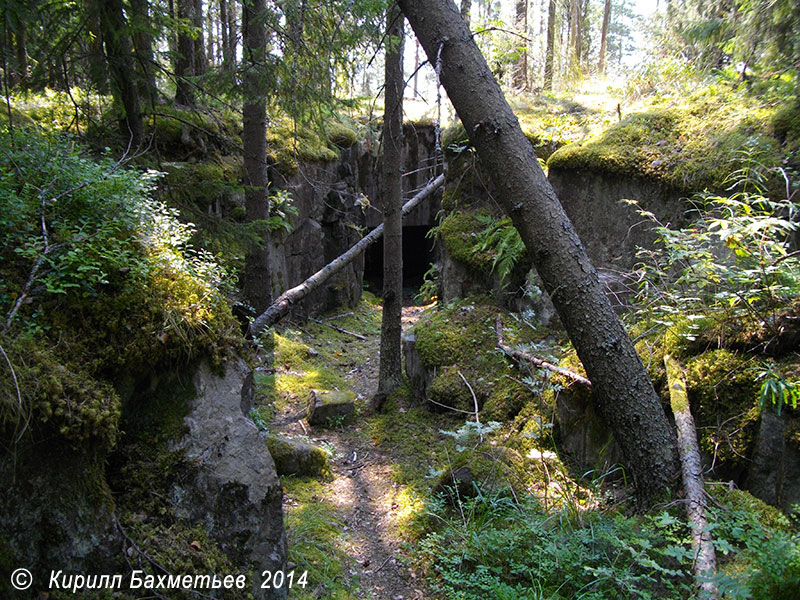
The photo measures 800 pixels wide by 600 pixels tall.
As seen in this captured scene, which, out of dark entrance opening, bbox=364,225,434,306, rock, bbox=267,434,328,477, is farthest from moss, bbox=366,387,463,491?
dark entrance opening, bbox=364,225,434,306

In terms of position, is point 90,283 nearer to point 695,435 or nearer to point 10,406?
point 10,406

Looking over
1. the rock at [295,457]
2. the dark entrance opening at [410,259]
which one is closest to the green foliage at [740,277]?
the rock at [295,457]

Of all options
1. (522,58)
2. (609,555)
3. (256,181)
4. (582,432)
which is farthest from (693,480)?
(522,58)

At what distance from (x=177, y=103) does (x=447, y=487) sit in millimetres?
9362

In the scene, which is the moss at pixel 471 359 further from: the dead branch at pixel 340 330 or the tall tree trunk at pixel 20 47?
the tall tree trunk at pixel 20 47

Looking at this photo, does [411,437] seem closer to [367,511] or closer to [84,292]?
[367,511]

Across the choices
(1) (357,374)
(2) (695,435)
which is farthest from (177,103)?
(2) (695,435)

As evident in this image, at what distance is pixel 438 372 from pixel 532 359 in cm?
160

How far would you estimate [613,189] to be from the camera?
5797 mm

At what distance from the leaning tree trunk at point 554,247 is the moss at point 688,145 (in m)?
2.58

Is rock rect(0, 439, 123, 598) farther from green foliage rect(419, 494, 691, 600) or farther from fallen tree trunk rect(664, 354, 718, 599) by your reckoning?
fallen tree trunk rect(664, 354, 718, 599)

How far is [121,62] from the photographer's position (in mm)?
4238

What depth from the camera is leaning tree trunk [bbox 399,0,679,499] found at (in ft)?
10.4

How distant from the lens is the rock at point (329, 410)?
6.39 meters
